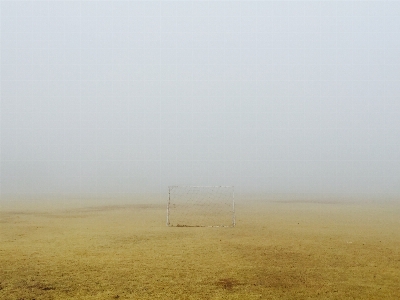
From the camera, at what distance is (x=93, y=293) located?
9.16 m

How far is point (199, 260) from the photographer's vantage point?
12266 millimetres

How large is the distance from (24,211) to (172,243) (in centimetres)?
1517

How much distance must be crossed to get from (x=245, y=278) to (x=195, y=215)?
1537 centimetres

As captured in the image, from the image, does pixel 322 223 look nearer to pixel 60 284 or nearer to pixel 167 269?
pixel 167 269

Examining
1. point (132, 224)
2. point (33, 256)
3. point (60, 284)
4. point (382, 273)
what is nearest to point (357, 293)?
point (382, 273)

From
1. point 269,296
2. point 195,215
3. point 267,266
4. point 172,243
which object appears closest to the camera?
point 269,296

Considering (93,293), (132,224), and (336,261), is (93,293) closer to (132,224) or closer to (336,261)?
(336,261)

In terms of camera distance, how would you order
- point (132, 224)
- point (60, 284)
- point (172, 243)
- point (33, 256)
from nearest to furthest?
point (60, 284), point (33, 256), point (172, 243), point (132, 224)

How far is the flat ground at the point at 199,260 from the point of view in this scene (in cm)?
941

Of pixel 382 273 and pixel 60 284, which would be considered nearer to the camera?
pixel 60 284

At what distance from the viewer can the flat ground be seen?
941 centimetres

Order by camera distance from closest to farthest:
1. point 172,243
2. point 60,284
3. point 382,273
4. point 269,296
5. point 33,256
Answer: point 269,296
point 60,284
point 382,273
point 33,256
point 172,243

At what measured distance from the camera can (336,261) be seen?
40.1 feet

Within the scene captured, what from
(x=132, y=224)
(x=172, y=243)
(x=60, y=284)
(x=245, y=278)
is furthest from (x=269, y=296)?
(x=132, y=224)
